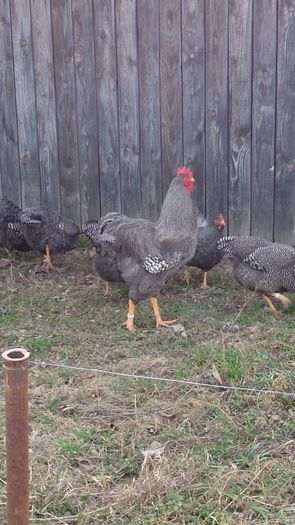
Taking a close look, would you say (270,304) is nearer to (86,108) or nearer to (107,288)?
(107,288)

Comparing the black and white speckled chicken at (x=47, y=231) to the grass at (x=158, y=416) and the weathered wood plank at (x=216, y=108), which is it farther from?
the weathered wood plank at (x=216, y=108)

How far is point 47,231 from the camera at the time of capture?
22.9ft

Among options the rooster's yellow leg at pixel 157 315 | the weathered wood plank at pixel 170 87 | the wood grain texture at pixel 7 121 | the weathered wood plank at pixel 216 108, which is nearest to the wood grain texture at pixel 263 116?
the weathered wood plank at pixel 216 108

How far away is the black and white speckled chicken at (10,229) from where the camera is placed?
721 cm

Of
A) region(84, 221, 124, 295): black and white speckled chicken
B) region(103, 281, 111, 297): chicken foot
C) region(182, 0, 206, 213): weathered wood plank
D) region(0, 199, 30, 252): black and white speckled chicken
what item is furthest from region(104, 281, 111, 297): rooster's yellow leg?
region(182, 0, 206, 213): weathered wood plank

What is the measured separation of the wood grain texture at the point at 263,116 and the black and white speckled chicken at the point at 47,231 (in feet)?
5.87

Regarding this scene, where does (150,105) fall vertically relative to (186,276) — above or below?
above

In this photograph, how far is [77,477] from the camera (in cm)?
358

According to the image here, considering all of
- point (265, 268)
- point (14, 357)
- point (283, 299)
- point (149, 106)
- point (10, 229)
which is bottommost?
point (283, 299)

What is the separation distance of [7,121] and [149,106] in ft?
5.26

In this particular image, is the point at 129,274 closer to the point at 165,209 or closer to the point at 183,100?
the point at 165,209

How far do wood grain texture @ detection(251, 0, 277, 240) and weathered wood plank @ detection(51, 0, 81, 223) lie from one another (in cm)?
185

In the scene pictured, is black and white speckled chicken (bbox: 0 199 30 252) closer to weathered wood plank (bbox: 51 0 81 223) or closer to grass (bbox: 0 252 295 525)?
weathered wood plank (bbox: 51 0 81 223)

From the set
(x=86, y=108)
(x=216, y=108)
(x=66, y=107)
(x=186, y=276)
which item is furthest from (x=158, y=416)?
(x=66, y=107)
